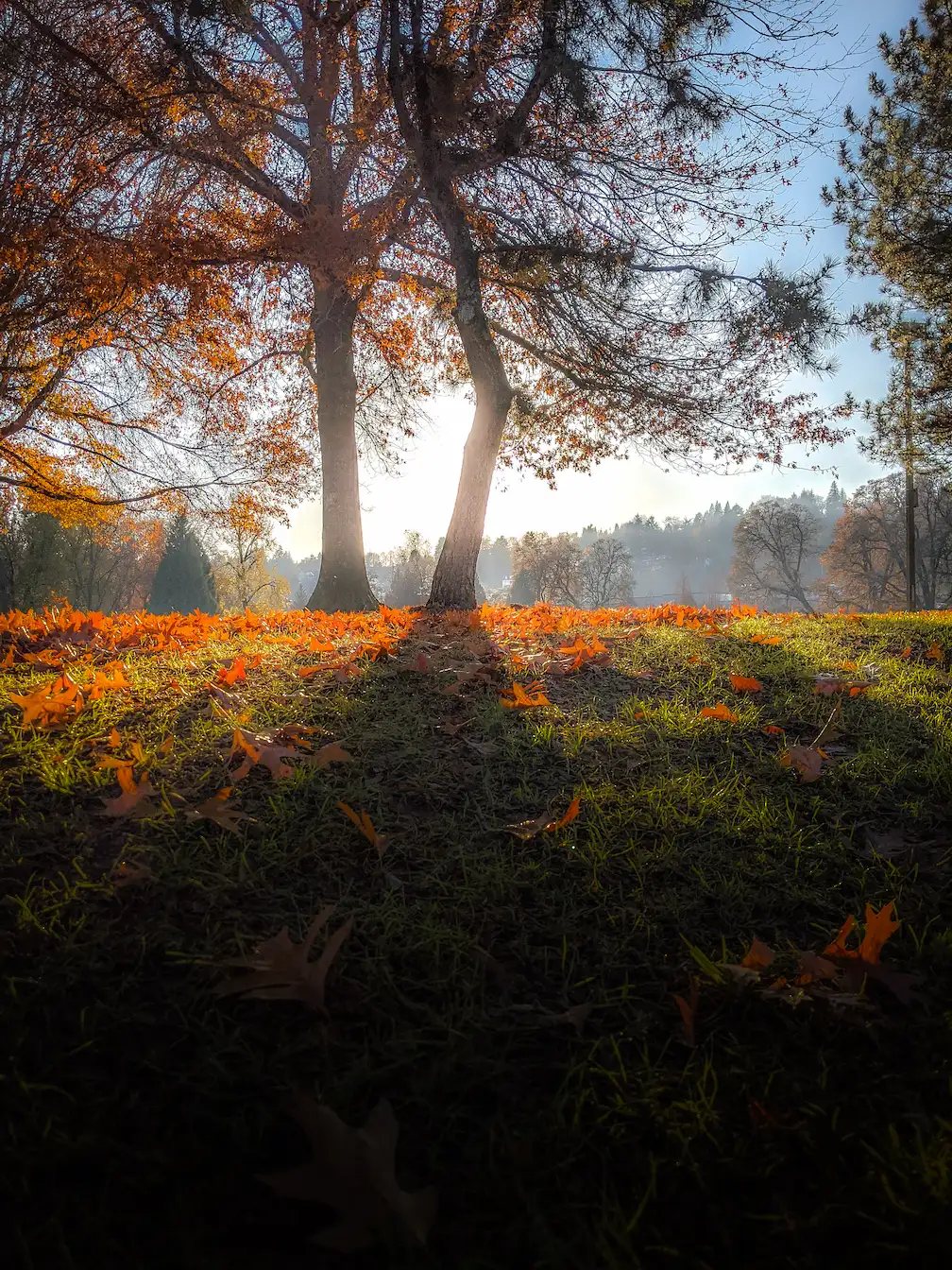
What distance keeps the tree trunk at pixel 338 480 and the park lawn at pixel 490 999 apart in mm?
6832

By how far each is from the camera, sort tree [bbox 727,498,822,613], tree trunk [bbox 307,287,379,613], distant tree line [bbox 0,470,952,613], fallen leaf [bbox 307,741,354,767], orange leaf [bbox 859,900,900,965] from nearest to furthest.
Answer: orange leaf [bbox 859,900,900,965] → fallen leaf [bbox 307,741,354,767] → tree trunk [bbox 307,287,379,613] → distant tree line [bbox 0,470,952,613] → tree [bbox 727,498,822,613]

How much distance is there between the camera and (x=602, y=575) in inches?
1706

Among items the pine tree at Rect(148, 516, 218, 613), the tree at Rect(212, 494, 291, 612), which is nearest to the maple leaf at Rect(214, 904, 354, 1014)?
the tree at Rect(212, 494, 291, 612)

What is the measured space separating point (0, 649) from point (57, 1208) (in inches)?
134

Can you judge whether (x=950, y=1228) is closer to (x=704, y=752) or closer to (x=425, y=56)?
(x=704, y=752)

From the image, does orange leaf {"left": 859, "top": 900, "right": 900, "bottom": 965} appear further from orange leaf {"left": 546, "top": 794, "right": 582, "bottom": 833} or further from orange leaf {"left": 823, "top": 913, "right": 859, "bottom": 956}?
orange leaf {"left": 546, "top": 794, "right": 582, "bottom": 833}

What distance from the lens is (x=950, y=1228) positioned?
2.46 feet

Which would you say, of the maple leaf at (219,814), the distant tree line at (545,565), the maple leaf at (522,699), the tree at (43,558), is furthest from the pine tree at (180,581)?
the maple leaf at (219,814)

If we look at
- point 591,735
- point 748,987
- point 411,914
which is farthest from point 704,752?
point 411,914

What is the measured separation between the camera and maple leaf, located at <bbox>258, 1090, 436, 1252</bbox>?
73 centimetres

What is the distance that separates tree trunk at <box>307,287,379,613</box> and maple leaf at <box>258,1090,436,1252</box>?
8298mm

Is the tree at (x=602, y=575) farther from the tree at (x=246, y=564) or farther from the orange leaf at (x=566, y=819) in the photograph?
the orange leaf at (x=566, y=819)

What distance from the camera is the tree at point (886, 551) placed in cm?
3225

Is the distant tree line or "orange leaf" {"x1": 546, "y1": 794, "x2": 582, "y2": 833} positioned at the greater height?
the distant tree line
